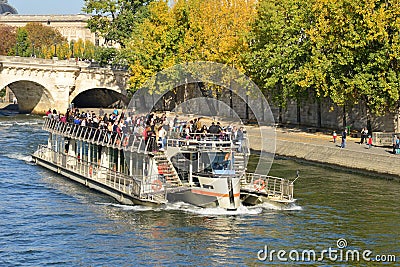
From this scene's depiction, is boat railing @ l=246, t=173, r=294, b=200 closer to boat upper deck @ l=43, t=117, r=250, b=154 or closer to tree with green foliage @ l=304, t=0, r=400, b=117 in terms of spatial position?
boat upper deck @ l=43, t=117, r=250, b=154

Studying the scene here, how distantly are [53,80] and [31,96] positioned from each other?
9.14m

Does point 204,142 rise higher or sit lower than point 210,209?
higher

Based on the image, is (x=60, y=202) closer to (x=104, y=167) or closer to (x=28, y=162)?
(x=104, y=167)

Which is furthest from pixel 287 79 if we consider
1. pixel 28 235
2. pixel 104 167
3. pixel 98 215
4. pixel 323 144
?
pixel 28 235

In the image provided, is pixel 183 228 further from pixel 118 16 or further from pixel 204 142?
pixel 118 16

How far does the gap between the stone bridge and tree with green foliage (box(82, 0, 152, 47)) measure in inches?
229

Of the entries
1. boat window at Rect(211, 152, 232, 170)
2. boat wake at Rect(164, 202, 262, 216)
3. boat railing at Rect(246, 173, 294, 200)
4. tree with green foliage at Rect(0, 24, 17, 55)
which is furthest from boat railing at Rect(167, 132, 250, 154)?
tree with green foliage at Rect(0, 24, 17, 55)

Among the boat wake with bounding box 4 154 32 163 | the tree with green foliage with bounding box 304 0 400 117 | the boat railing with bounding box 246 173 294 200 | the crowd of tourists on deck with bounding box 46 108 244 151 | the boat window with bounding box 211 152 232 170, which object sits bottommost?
the boat railing with bounding box 246 173 294 200

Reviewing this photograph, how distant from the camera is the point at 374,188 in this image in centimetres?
5350

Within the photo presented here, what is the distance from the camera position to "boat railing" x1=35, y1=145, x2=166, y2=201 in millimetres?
45250

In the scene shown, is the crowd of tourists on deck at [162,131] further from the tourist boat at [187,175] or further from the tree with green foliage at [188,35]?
the tree with green foliage at [188,35]

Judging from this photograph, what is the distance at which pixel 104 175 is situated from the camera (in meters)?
51.9

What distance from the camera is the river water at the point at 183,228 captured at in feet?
119

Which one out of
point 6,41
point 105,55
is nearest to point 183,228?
point 105,55
